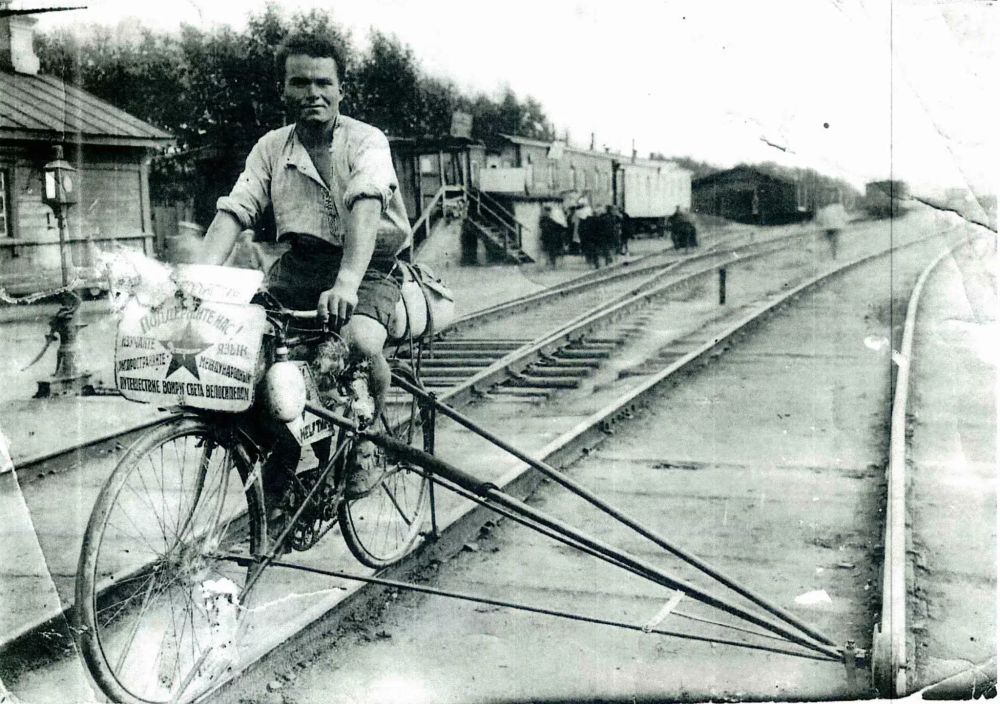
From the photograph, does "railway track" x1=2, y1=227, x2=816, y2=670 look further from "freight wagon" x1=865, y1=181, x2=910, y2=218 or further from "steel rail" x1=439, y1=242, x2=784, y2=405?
"freight wagon" x1=865, y1=181, x2=910, y2=218

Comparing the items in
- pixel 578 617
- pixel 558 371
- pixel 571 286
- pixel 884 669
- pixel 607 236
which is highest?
pixel 607 236

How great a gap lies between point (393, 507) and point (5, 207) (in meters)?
2.07

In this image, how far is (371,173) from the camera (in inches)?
132

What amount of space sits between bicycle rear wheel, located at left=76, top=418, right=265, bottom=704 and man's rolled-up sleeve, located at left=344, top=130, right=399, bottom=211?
952 mm

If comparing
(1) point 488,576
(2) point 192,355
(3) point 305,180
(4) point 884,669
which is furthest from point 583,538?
(3) point 305,180

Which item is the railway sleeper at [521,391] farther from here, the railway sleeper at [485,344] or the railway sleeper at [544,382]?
the railway sleeper at [485,344]

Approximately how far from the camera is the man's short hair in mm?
3354

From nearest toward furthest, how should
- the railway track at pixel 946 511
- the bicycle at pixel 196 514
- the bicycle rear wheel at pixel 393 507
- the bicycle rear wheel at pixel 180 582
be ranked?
1. the bicycle at pixel 196 514
2. the bicycle rear wheel at pixel 180 582
3. the railway track at pixel 946 511
4. the bicycle rear wheel at pixel 393 507

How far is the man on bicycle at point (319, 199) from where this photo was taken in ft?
10.9

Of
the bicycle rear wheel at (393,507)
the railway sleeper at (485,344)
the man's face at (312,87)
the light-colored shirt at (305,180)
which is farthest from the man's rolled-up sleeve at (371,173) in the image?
the railway sleeper at (485,344)

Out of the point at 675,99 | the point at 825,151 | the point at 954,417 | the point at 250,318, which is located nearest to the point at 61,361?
the point at 250,318

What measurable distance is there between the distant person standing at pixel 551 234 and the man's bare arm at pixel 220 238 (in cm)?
176

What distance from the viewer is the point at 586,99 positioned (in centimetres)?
393

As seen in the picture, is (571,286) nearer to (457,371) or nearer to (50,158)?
(457,371)
